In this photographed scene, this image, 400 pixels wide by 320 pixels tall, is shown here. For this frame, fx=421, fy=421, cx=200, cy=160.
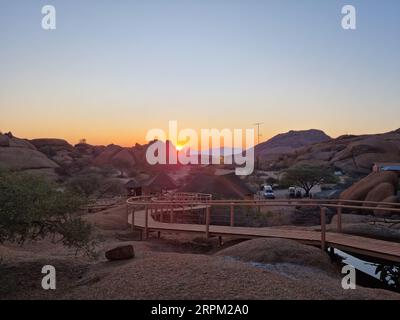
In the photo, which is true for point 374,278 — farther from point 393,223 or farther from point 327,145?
point 327,145

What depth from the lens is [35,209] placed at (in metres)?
8.84

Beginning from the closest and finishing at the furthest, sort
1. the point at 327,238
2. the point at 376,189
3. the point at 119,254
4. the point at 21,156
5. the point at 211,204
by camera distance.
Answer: the point at 119,254
the point at 327,238
the point at 211,204
the point at 376,189
the point at 21,156

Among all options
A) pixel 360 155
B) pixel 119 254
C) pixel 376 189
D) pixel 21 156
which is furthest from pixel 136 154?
pixel 119 254

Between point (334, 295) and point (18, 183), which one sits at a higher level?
point (18, 183)

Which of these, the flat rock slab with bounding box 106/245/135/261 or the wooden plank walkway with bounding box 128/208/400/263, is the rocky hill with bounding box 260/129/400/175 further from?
the flat rock slab with bounding box 106/245/135/261

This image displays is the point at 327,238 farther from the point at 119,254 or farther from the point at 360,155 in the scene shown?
the point at 360,155

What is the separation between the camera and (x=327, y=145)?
7912cm

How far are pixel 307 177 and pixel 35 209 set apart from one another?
44.7 m

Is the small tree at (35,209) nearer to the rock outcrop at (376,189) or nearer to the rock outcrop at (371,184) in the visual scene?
the rock outcrop at (376,189)

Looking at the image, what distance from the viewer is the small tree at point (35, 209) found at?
27.4ft

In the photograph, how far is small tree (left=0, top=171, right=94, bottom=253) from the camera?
834 centimetres

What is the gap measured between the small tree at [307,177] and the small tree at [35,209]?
42315 mm

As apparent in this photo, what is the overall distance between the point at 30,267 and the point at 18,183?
2088 mm
